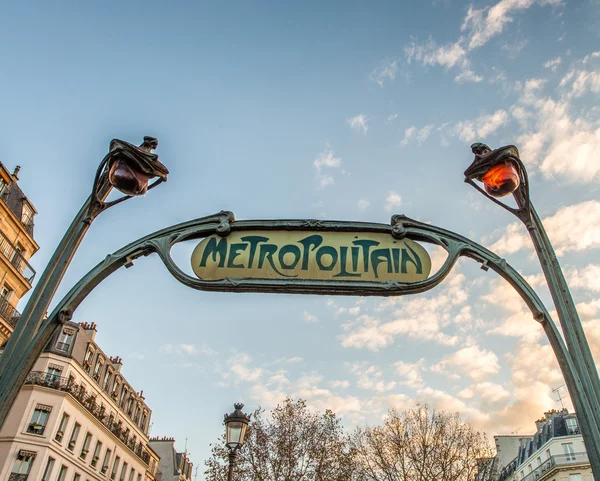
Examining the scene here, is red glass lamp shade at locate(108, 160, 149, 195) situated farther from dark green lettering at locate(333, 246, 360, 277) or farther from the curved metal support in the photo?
dark green lettering at locate(333, 246, 360, 277)

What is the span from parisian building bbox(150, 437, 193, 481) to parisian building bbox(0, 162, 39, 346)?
112 ft

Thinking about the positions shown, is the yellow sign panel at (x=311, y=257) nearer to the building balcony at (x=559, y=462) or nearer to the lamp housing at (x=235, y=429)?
the lamp housing at (x=235, y=429)

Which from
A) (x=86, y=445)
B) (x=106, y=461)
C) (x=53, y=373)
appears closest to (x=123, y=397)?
(x=106, y=461)

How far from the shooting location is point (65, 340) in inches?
1422

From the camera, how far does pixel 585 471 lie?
43500mm

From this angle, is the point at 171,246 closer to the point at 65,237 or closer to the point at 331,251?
the point at 65,237

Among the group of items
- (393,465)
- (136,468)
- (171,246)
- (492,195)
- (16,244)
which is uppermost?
(16,244)

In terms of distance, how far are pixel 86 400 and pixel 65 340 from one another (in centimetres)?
441

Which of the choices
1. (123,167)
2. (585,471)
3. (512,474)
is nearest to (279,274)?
(123,167)

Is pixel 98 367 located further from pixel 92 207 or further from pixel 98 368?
pixel 92 207

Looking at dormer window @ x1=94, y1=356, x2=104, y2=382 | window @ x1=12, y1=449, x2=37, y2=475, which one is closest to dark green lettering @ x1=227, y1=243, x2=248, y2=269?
window @ x1=12, y1=449, x2=37, y2=475

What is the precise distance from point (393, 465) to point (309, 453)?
412 centimetres

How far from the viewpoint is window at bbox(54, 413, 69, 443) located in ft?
108

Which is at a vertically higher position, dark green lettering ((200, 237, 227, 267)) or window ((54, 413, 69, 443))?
window ((54, 413, 69, 443))
